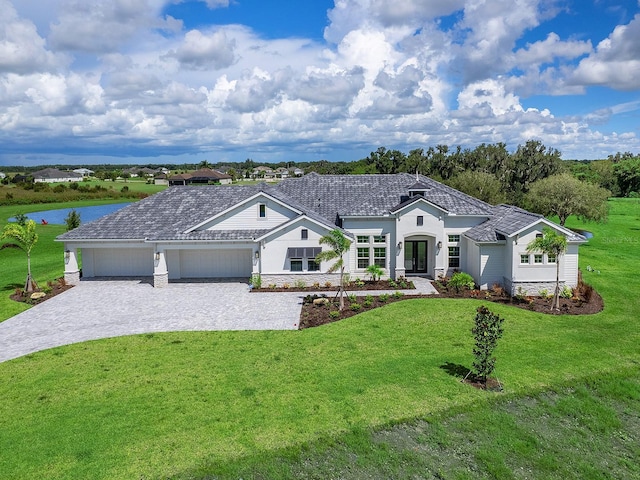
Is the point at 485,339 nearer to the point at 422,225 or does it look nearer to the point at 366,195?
the point at 422,225

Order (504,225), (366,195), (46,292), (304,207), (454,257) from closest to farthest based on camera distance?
(46,292) < (504,225) < (454,257) < (304,207) < (366,195)

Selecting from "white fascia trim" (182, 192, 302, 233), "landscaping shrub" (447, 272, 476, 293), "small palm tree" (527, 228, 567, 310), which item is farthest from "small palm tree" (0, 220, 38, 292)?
"small palm tree" (527, 228, 567, 310)

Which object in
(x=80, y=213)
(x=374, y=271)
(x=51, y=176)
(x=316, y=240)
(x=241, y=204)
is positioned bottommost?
(x=374, y=271)

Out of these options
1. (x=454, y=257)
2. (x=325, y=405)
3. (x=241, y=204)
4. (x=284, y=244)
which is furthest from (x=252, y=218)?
(x=325, y=405)

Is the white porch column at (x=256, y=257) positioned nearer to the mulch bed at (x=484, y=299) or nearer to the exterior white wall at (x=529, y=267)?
the mulch bed at (x=484, y=299)

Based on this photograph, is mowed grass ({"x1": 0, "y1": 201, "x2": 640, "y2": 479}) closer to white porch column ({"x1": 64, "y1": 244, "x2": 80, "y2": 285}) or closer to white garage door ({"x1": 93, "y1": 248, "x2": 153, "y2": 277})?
white porch column ({"x1": 64, "y1": 244, "x2": 80, "y2": 285})

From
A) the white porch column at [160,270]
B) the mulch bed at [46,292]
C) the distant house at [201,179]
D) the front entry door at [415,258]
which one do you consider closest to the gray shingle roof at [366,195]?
the front entry door at [415,258]

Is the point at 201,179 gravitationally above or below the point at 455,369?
above
